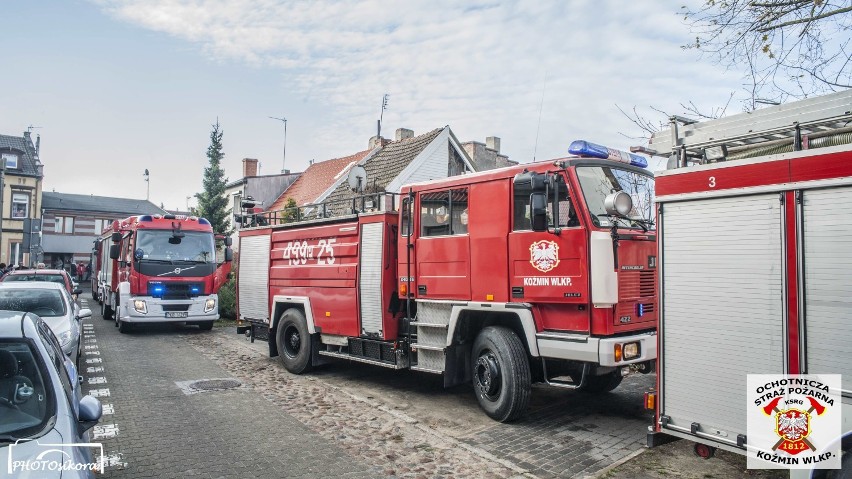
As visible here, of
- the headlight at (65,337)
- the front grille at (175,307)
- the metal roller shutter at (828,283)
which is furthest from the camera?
the front grille at (175,307)

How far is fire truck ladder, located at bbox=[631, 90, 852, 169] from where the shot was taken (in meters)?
4.30

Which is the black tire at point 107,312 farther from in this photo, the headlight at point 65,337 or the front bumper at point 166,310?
the headlight at point 65,337

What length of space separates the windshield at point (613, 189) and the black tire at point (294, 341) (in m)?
5.56

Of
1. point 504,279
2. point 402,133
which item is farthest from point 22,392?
point 402,133

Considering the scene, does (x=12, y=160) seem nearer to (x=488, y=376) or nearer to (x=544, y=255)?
(x=488, y=376)

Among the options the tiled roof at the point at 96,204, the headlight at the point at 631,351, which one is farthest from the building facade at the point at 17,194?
the headlight at the point at 631,351

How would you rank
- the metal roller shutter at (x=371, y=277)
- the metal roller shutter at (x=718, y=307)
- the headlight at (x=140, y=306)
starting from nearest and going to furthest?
the metal roller shutter at (x=718, y=307) < the metal roller shutter at (x=371, y=277) < the headlight at (x=140, y=306)

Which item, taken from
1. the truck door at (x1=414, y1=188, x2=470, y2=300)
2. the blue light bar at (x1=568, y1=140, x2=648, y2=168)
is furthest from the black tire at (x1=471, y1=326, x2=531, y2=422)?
the blue light bar at (x1=568, y1=140, x2=648, y2=168)

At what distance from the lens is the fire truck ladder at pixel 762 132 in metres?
4.30

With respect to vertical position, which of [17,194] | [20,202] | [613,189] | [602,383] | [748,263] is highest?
[17,194]

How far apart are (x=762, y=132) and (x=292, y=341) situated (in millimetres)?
8051

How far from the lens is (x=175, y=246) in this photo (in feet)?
49.9

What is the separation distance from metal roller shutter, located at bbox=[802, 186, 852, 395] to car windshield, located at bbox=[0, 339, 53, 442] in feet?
17.2

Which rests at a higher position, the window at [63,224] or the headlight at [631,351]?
the window at [63,224]
